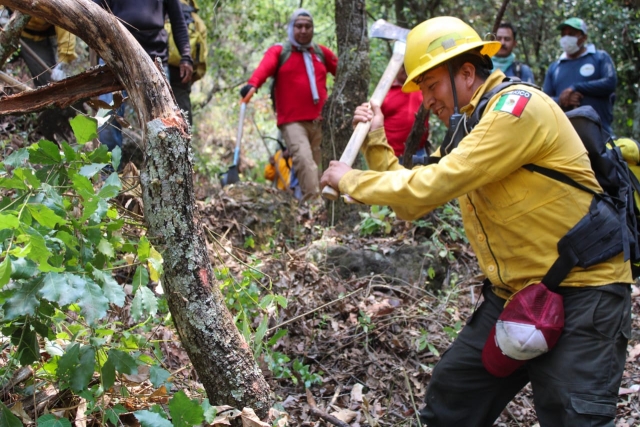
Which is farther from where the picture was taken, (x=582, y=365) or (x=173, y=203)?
(x=582, y=365)

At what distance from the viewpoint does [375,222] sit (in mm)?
5754

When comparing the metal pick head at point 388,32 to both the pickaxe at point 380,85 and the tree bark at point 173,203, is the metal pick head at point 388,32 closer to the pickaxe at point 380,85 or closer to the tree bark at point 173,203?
the pickaxe at point 380,85

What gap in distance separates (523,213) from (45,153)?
202 centimetres

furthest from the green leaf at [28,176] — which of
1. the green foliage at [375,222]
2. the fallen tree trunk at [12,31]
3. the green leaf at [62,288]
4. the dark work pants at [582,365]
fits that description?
the green foliage at [375,222]

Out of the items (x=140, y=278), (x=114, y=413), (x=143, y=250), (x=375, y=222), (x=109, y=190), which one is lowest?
(x=375, y=222)

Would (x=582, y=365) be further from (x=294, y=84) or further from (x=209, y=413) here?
(x=294, y=84)

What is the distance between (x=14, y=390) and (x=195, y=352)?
75cm

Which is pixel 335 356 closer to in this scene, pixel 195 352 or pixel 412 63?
pixel 195 352

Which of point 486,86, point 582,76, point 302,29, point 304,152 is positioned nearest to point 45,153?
point 486,86

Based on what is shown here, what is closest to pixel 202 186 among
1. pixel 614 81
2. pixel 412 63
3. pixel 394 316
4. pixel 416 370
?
pixel 394 316

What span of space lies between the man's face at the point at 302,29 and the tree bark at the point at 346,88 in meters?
1.25

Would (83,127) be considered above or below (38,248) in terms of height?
above

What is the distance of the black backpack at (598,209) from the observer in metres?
2.74

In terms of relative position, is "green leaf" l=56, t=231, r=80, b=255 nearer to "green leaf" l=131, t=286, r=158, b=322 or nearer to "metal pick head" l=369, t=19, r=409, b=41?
"green leaf" l=131, t=286, r=158, b=322
